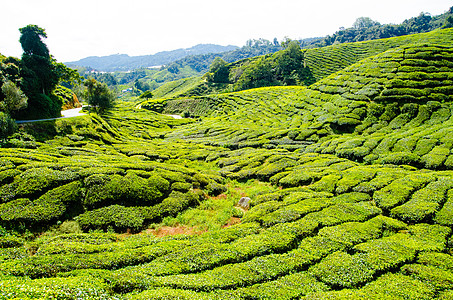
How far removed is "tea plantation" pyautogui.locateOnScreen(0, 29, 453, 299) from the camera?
10.1 metres

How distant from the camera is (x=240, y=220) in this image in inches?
732

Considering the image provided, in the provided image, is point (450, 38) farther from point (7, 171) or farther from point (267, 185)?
point (7, 171)

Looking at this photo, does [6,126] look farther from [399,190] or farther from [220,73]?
[220,73]

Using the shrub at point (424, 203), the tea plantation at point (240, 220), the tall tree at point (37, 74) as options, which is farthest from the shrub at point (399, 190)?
the tall tree at point (37, 74)

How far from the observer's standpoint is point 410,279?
34.3ft

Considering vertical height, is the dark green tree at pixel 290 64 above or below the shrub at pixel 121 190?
above

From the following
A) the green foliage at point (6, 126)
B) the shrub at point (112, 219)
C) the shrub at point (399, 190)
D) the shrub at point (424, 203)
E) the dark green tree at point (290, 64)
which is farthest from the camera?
the dark green tree at point (290, 64)

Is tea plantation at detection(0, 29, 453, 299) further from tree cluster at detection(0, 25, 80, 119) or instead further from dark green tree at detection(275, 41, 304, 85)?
dark green tree at detection(275, 41, 304, 85)

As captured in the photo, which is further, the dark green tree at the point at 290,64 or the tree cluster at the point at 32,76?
the dark green tree at the point at 290,64

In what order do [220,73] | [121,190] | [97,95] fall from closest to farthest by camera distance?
[121,190] → [97,95] → [220,73]

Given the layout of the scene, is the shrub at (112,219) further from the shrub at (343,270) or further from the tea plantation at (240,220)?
the shrub at (343,270)

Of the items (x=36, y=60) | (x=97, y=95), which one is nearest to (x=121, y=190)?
(x=36, y=60)

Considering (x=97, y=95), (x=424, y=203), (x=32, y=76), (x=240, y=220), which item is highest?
(x=32, y=76)

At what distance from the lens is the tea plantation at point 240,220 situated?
10.1 metres
